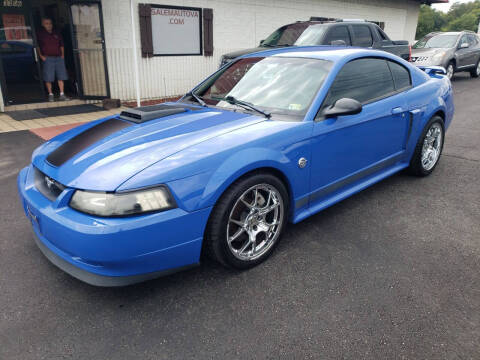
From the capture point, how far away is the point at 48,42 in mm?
8781

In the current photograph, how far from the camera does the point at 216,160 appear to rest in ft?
7.88

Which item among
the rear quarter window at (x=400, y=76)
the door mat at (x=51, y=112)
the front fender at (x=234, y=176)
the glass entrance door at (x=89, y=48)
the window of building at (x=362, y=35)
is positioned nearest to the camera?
the front fender at (x=234, y=176)

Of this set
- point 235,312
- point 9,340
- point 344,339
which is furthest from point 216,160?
point 9,340

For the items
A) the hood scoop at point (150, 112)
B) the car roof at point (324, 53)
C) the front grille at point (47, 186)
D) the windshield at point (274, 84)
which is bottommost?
the front grille at point (47, 186)

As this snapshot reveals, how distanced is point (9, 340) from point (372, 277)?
2.29 meters

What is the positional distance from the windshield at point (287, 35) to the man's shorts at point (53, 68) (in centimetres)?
498

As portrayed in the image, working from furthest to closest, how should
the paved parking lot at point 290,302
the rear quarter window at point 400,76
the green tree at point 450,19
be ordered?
the green tree at point 450,19 < the rear quarter window at point 400,76 < the paved parking lot at point 290,302

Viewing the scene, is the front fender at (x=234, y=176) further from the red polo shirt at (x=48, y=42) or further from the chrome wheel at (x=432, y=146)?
the red polo shirt at (x=48, y=42)

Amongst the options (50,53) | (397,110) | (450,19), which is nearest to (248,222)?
(397,110)

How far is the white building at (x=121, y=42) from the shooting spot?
8914mm

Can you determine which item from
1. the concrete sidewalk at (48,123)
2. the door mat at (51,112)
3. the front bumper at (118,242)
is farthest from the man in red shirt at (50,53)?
the front bumper at (118,242)

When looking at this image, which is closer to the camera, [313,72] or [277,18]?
[313,72]

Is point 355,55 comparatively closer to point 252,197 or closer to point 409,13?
point 252,197

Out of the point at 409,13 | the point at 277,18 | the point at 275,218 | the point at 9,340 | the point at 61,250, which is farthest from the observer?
the point at 409,13
